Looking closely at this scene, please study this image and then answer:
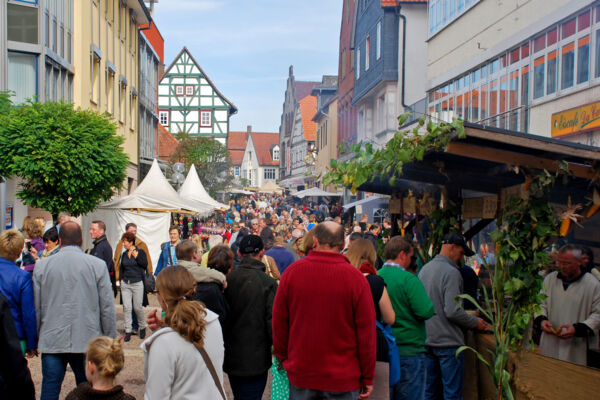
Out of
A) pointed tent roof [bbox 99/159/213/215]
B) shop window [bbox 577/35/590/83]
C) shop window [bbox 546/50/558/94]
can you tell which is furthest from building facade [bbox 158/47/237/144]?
shop window [bbox 577/35/590/83]

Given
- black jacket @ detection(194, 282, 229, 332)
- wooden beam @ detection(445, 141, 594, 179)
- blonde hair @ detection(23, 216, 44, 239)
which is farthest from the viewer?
blonde hair @ detection(23, 216, 44, 239)

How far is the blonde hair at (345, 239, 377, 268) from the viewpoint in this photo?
5234 millimetres

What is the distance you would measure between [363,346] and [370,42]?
1129 inches

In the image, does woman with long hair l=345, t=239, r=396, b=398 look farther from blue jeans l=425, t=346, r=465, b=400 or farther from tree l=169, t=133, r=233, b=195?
tree l=169, t=133, r=233, b=195

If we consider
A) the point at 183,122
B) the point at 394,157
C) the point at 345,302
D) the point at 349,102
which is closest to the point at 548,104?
the point at 394,157

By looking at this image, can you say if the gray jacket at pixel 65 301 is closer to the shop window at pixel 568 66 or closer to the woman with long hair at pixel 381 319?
the woman with long hair at pixel 381 319

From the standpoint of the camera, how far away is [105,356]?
3783 millimetres

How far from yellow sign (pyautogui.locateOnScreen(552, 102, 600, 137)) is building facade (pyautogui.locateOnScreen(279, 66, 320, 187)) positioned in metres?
51.1

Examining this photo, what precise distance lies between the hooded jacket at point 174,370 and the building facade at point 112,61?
14245 millimetres

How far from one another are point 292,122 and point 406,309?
7719 centimetres

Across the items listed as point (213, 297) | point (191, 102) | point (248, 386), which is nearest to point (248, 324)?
point (213, 297)

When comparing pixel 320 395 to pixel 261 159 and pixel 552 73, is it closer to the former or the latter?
pixel 552 73

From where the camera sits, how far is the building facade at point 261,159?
366 ft

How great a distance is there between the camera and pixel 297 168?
7331 centimetres
